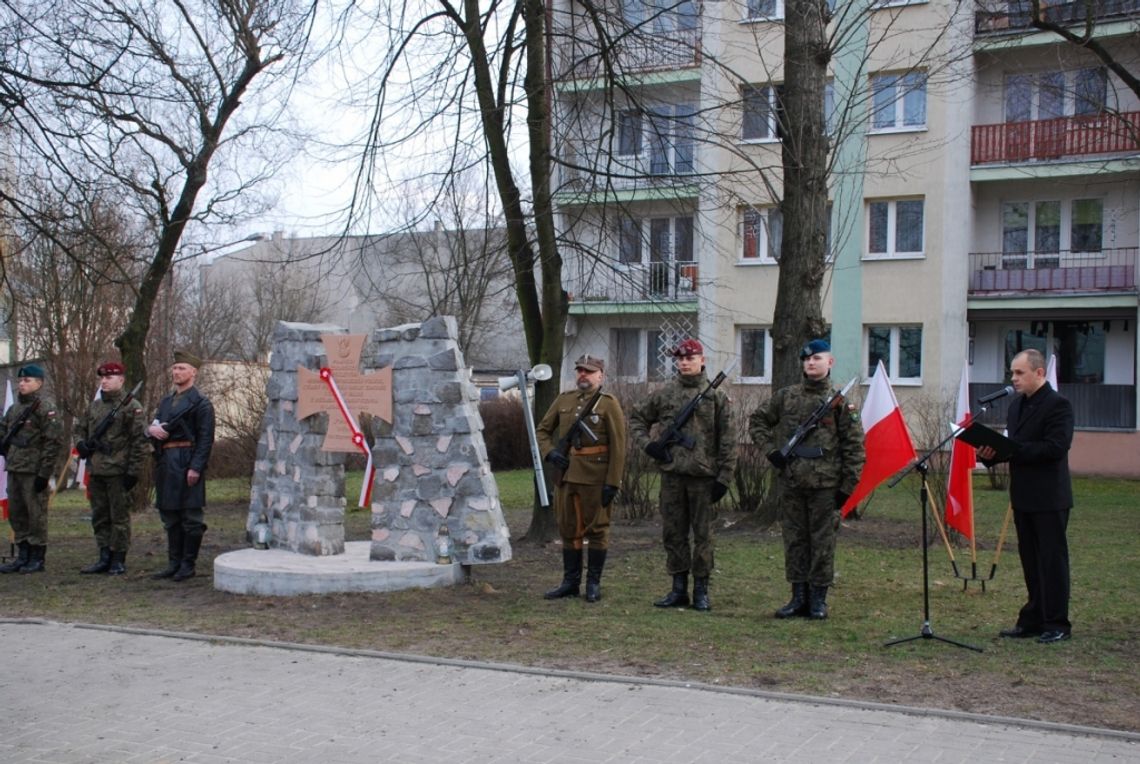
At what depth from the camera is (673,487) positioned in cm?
919

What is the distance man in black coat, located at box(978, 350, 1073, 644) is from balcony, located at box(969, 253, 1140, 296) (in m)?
20.3

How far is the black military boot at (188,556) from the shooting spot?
10977mm

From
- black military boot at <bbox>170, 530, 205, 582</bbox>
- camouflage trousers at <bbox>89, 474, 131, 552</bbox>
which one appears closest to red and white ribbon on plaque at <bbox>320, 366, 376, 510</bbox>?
black military boot at <bbox>170, 530, 205, 582</bbox>

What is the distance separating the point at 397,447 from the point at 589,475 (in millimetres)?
1797

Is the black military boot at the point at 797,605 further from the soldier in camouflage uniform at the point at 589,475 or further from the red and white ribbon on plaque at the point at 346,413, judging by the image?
the red and white ribbon on plaque at the point at 346,413

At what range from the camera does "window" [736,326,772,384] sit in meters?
29.4

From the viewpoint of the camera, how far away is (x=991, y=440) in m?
7.84

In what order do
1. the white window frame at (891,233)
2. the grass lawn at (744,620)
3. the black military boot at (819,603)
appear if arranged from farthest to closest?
1. the white window frame at (891,233)
2. the black military boot at (819,603)
3. the grass lawn at (744,620)

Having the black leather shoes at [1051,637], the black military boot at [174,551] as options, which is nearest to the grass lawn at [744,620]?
the black leather shoes at [1051,637]

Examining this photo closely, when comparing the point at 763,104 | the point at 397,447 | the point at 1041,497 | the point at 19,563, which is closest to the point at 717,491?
the point at 1041,497

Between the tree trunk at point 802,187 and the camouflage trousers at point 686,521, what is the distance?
18.5 ft

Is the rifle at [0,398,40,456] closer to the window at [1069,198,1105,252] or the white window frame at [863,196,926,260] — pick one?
the white window frame at [863,196,926,260]

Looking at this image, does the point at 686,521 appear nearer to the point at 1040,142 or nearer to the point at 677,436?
the point at 677,436

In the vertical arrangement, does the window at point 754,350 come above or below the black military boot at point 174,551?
above
